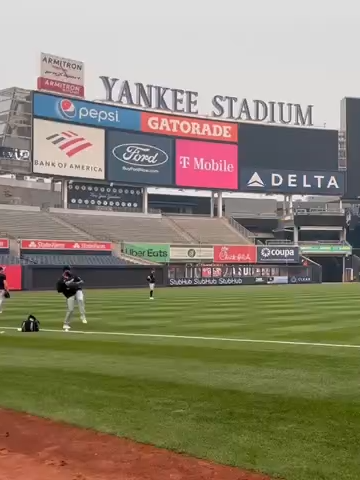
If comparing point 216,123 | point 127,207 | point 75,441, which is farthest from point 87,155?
point 75,441

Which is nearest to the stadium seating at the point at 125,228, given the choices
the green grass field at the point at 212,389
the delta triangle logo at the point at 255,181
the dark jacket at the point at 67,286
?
the delta triangle logo at the point at 255,181

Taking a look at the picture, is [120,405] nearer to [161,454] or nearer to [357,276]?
[161,454]

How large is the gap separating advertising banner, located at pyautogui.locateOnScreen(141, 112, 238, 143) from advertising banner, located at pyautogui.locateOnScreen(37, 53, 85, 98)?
917cm

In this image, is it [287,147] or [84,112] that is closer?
[84,112]

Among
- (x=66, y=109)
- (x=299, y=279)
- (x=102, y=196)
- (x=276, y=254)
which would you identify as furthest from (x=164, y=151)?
(x=299, y=279)

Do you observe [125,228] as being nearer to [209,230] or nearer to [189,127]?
[209,230]

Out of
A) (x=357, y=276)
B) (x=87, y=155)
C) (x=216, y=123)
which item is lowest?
(x=357, y=276)

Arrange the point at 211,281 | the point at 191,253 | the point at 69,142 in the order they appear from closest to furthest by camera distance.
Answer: the point at 211,281
the point at 191,253
the point at 69,142

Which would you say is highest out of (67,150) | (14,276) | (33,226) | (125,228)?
(67,150)

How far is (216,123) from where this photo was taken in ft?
264

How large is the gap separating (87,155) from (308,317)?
54179 millimetres

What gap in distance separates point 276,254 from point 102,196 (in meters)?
23.3

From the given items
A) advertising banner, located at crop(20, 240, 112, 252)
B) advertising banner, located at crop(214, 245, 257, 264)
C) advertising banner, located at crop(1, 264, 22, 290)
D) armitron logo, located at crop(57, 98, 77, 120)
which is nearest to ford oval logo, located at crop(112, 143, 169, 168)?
armitron logo, located at crop(57, 98, 77, 120)

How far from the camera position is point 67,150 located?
70.3 m
